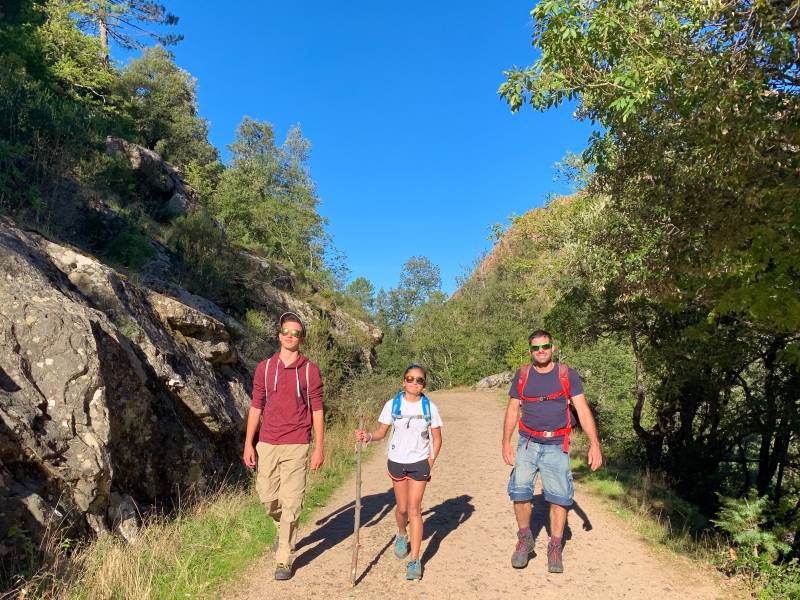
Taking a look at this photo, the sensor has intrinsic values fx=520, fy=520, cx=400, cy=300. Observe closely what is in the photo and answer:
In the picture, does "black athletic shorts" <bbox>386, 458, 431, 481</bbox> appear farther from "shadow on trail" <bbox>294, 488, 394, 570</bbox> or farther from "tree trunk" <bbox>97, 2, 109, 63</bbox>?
"tree trunk" <bbox>97, 2, 109, 63</bbox>

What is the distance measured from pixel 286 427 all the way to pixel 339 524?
2.18m

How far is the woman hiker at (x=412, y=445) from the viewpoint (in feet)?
14.3

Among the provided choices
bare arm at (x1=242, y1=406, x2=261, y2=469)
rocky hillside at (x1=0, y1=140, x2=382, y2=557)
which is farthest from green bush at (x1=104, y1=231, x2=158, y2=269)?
bare arm at (x1=242, y1=406, x2=261, y2=469)

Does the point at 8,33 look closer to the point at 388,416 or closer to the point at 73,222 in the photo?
the point at 73,222

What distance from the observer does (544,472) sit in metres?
4.52

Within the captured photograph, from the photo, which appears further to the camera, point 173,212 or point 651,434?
point 173,212

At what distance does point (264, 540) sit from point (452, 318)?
130 feet

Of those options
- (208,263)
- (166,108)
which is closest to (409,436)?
(208,263)

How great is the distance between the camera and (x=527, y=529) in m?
4.71

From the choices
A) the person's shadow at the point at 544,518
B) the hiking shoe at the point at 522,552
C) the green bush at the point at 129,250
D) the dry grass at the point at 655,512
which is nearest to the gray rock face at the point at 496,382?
the dry grass at the point at 655,512

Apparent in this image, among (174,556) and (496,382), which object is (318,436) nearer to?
(174,556)

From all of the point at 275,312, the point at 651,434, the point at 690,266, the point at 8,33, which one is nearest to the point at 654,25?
the point at 690,266

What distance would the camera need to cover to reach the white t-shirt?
4.37 m

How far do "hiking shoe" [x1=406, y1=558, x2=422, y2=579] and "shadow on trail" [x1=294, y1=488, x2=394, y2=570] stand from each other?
0.98 metres
